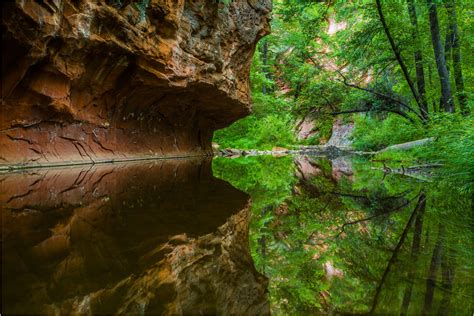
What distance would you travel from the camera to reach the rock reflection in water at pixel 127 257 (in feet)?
Answer: 4.73

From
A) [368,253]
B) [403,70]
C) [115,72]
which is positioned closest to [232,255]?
[368,253]

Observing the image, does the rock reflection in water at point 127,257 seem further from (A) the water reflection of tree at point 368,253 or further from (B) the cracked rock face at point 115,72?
(B) the cracked rock face at point 115,72

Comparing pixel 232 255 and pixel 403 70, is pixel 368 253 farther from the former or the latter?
pixel 403 70

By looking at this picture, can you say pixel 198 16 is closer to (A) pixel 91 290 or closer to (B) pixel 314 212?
(B) pixel 314 212

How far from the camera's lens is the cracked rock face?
6.41 m

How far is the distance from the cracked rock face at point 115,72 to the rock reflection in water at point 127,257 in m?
3.67

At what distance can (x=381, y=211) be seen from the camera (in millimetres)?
3506

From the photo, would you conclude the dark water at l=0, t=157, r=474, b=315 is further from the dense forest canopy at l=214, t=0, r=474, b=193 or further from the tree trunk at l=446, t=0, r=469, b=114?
the tree trunk at l=446, t=0, r=469, b=114

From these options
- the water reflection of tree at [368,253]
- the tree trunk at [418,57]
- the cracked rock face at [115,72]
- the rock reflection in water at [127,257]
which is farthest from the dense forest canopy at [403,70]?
the rock reflection in water at [127,257]

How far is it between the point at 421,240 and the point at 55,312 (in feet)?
7.06

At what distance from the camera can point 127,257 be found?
194 cm

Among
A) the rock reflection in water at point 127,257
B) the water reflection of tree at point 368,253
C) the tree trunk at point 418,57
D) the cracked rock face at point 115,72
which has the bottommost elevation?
the rock reflection in water at point 127,257

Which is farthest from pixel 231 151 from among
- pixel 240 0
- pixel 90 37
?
pixel 90 37

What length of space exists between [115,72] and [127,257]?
737 cm
